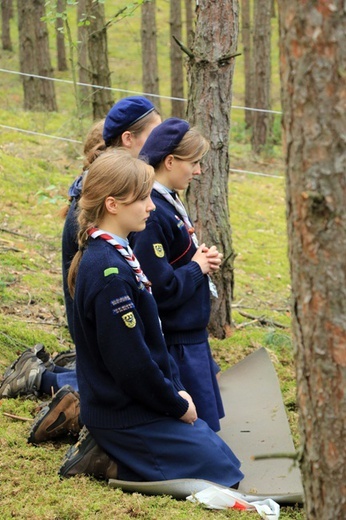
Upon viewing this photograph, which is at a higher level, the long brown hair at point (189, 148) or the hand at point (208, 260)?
the long brown hair at point (189, 148)

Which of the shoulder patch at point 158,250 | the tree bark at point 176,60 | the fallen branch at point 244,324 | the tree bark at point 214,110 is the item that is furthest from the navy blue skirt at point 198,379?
the tree bark at point 176,60

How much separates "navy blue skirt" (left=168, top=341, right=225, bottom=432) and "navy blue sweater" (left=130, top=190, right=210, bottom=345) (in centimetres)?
6

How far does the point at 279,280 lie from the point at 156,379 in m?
5.72

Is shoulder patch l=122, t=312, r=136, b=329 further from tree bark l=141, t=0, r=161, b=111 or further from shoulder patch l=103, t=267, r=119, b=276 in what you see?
tree bark l=141, t=0, r=161, b=111

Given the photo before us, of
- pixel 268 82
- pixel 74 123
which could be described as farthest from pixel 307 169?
pixel 268 82

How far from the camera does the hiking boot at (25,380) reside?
14.4ft

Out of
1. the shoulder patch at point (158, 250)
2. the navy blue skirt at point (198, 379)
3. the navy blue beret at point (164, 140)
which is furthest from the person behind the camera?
the navy blue skirt at point (198, 379)

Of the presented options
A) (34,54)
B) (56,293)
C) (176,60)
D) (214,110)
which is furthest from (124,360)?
(34,54)

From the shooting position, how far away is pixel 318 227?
2025 mm

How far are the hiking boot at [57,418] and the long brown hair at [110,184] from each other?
0.91 m

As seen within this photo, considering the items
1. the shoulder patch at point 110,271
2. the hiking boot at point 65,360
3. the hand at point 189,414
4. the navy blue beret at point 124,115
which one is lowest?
the hiking boot at point 65,360

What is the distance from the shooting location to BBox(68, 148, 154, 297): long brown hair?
331 centimetres

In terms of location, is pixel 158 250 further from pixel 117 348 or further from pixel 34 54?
pixel 34 54

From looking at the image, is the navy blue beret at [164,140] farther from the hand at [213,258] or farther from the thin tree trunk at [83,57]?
the thin tree trunk at [83,57]
